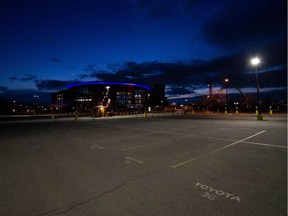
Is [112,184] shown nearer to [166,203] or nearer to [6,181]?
[166,203]

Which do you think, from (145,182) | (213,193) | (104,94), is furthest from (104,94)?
(213,193)

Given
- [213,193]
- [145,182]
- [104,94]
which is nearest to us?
[213,193]

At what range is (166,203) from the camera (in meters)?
3.60

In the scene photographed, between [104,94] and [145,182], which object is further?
[104,94]

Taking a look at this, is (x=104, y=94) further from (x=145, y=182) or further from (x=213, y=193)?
(x=213, y=193)

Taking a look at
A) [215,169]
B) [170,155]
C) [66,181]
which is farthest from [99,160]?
[215,169]

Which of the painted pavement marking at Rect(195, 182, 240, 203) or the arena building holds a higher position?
the arena building

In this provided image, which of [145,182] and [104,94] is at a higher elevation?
[104,94]

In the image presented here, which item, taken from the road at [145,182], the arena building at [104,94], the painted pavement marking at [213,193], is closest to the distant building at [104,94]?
the arena building at [104,94]

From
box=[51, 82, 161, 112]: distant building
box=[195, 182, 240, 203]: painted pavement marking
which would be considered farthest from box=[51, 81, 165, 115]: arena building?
box=[195, 182, 240, 203]: painted pavement marking

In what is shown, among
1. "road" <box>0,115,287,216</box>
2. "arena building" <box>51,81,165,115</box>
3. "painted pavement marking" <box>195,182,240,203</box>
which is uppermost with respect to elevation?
"arena building" <box>51,81,165,115</box>

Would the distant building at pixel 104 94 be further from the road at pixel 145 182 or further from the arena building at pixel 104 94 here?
the road at pixel 145 182

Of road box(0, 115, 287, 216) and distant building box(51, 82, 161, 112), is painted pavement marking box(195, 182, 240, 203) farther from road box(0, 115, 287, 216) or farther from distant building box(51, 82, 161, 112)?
distant building box(51, 82, 161, 112)

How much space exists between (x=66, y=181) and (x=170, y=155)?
3614 mm
